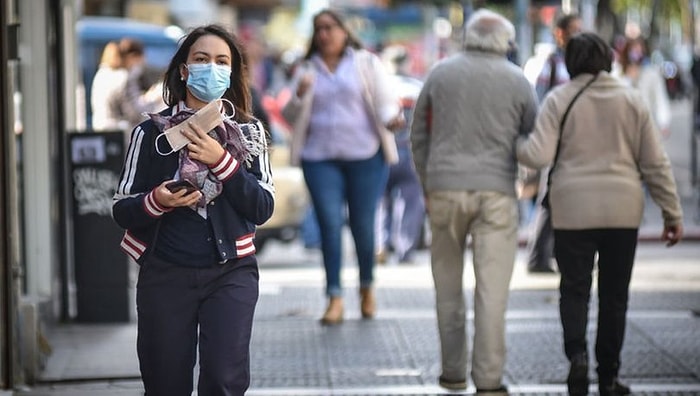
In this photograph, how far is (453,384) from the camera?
7785 millimetres

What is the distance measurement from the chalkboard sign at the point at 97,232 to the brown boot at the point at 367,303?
1.53 m

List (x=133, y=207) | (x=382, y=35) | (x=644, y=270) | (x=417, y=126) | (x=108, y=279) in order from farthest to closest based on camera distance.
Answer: (x=382, y=35) < (x=644, y=270) < (x=108, y=279) < (x=417, y=126) < (x=133, y=207)

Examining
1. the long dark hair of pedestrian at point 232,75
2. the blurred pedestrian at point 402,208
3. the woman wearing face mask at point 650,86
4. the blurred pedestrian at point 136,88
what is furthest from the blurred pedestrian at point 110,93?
the long dark hair of pedestrian at point 232,75

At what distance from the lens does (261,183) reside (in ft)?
17.6

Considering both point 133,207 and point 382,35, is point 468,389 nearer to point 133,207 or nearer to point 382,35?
point 133,207

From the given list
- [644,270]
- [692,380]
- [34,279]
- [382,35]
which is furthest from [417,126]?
[382,35]

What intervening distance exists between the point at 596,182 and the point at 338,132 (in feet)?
9.36

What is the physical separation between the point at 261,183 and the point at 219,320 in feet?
1.60

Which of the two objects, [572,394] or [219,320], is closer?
[219,320]

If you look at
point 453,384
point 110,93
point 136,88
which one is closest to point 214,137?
point 453,384

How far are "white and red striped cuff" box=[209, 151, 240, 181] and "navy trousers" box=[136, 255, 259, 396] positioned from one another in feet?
1.06

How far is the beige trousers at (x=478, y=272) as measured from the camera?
7.54 meters

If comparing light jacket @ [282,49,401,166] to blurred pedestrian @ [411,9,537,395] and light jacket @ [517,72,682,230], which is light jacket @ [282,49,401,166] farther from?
light jacket @ [517,72,682,230]

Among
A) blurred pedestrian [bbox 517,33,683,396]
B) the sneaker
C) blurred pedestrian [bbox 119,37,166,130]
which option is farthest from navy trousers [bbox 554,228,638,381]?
blurred pedestrian [bbox 119,37,166,130]
